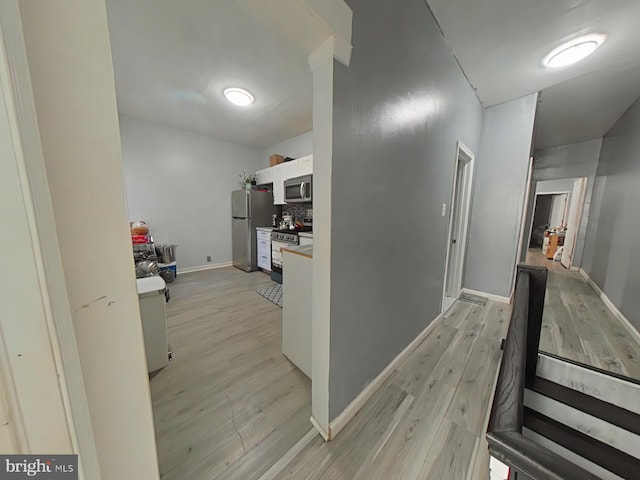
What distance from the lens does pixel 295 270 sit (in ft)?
5.05

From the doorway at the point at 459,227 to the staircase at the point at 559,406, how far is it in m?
1.41

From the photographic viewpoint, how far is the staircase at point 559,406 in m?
0.52

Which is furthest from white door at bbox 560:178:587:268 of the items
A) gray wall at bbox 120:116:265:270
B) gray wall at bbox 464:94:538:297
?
gray wall at bbox 120:116:265:270

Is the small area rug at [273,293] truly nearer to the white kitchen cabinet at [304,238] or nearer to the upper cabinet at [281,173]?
the white kitchen cabinet at [304,238]

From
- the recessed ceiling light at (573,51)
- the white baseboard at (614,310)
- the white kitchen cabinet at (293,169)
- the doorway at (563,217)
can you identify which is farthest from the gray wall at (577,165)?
the white kitchen cabinet at (293,169)

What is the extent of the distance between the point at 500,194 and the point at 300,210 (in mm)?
3109

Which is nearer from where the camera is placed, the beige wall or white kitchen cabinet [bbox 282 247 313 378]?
the beige wall

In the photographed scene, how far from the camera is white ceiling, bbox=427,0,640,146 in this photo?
4.86ft

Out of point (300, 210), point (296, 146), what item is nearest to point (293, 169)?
point (296, 146)

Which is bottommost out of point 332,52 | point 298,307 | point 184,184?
point 298,307

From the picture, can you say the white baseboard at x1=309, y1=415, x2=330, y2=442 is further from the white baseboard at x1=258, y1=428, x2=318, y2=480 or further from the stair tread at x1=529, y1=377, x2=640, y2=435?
the stair tread at x1=529, y1=377, x2=640, y2=435

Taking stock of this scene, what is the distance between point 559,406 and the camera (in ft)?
3.81

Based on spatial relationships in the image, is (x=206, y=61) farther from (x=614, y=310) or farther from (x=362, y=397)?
(x=614, y=310)

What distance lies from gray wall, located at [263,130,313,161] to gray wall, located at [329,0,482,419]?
7.97 feet
